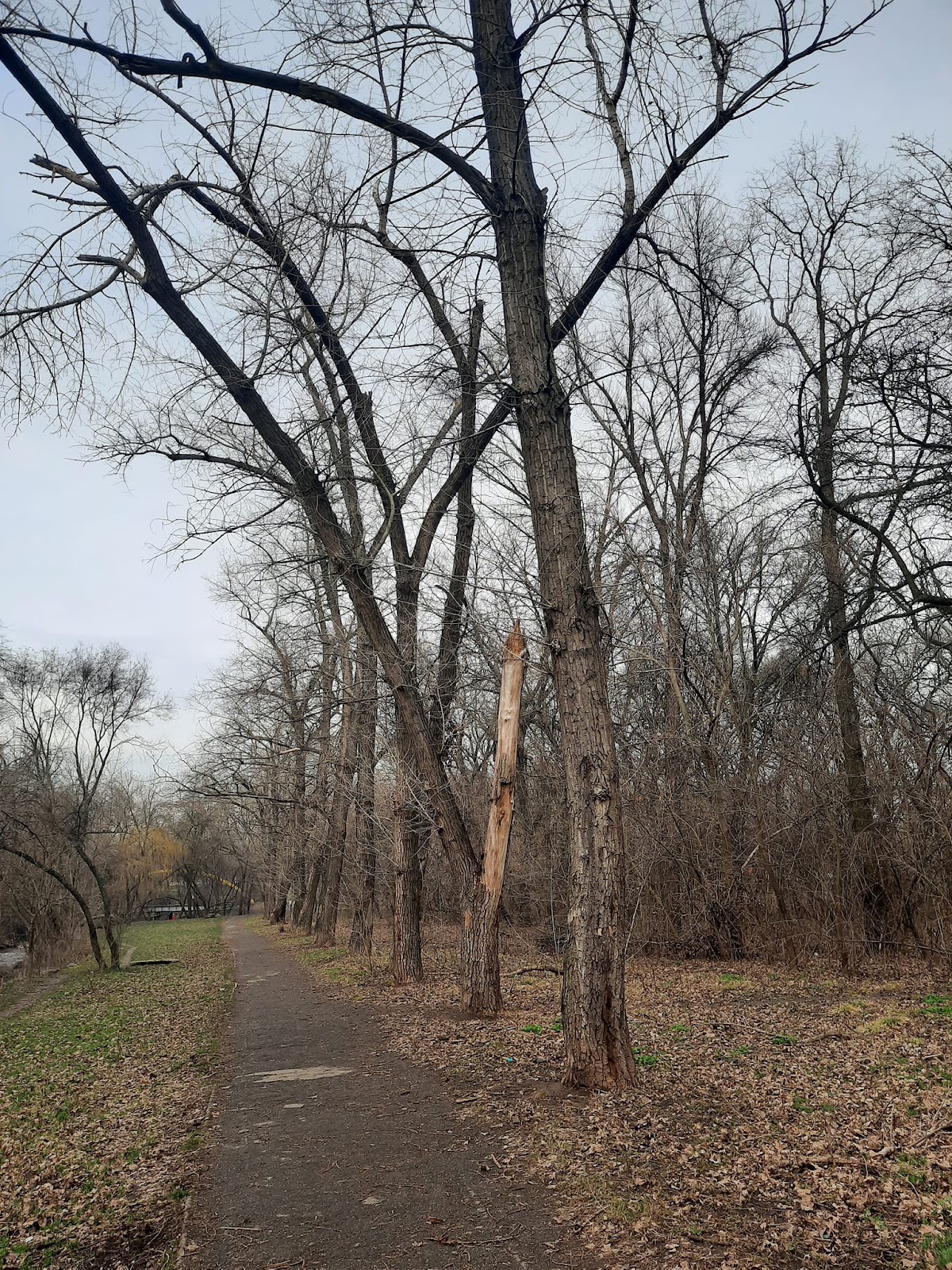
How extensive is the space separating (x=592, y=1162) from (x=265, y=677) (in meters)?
8.74

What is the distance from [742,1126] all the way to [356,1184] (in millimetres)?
2264

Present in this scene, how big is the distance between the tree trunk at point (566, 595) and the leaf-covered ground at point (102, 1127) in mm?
2783

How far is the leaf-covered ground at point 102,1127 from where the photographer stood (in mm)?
4562

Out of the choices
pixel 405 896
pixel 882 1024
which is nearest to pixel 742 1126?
pixel 882 1024

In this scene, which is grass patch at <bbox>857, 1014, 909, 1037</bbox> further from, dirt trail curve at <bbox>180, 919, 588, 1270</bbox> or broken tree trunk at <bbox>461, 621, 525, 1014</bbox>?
dirt trail curve at <bbox>180, 919, 588, 1270</bbox>

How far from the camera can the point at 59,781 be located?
132ft

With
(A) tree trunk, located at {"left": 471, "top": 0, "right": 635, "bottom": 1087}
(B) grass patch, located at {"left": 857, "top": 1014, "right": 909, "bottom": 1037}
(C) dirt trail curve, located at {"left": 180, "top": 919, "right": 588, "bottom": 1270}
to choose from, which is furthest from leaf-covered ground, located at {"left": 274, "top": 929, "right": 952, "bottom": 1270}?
(A) tree trunk, located at {"left": 471, "top": 0, "right": 635, "bottom": 1087}

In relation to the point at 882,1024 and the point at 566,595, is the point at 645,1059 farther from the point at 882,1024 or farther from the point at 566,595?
the point at 566,595

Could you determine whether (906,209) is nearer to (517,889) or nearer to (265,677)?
(265,677)

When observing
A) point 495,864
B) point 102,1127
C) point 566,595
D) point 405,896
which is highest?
point 566,595

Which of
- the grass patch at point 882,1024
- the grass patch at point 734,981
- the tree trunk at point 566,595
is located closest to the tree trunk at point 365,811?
the grass patch at point 734,981

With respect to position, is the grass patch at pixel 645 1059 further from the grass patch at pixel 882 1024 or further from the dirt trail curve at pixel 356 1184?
the grass patch at pixel 882 1024

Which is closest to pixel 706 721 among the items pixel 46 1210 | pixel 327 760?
pixel 327 760

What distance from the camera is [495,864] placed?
29.5 feet
